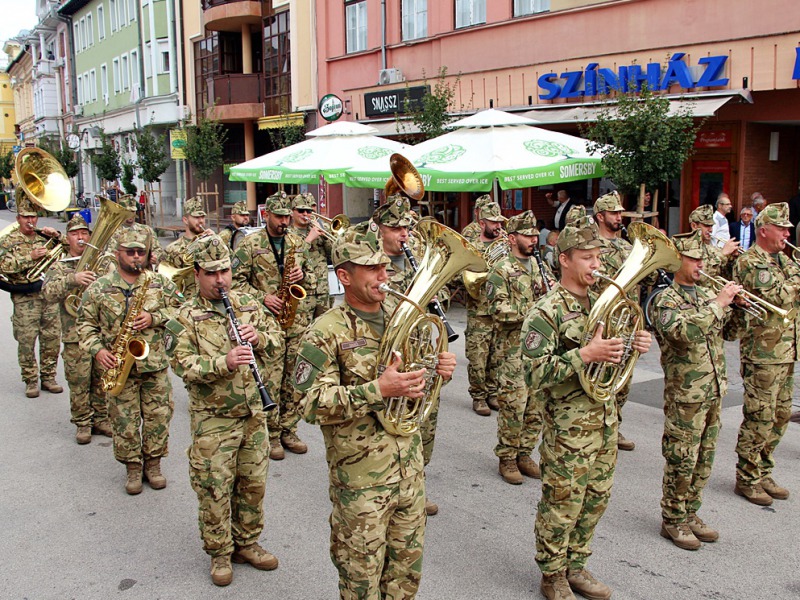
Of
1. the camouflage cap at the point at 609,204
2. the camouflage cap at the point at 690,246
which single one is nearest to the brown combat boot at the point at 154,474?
the camouflage cap at the point at 690,246

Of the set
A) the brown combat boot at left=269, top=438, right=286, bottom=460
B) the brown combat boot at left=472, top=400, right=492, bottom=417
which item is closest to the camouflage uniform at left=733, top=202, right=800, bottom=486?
the brown combat boot at left=472, top=400, right=492, bottom=417

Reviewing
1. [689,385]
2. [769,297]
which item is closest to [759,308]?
[769,297]

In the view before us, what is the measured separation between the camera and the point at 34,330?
966 cm

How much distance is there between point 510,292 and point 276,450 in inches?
103

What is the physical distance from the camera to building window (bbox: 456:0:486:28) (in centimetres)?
1845

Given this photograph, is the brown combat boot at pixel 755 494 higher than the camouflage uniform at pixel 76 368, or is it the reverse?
the camouflage uniform at pixel 76 368

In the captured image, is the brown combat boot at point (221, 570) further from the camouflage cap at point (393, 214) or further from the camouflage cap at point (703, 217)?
the camouflage cap at point (703, 217)

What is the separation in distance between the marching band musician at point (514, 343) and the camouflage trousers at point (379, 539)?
100 inches

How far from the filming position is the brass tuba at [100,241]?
820 cm

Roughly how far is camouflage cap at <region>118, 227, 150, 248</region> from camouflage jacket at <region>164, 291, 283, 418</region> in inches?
60.8

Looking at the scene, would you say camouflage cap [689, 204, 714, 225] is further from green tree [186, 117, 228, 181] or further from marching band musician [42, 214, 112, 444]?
green tree [186, 117, 228, 181]

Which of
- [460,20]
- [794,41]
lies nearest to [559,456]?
[794,41]

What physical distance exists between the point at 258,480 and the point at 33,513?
2328 mm

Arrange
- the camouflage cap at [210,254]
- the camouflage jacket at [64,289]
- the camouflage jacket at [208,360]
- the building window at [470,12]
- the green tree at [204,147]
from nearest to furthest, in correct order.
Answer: the camouflage jacket at [208,360]
the camouflage cap at [210,254]
the camouflage jacket at [64,289]
the building window at [470,12]
the green tree at [204,147]
